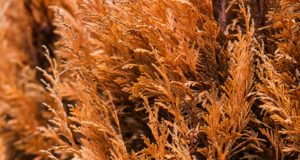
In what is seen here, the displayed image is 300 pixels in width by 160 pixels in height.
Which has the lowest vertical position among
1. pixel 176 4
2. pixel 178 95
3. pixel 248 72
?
pixel 178 95

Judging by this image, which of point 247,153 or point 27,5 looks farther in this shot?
point 27,5

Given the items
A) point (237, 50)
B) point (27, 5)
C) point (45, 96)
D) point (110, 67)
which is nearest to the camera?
point (237, 50)

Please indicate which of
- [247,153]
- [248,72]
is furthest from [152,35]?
[247,153]

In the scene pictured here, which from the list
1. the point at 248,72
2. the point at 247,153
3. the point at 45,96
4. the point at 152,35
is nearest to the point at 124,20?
the point at 152,35

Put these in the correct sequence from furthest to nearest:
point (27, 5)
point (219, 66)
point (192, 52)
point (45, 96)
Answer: point (27, 5) → point (45, 96) → point (219, 66) → point (192, 52)

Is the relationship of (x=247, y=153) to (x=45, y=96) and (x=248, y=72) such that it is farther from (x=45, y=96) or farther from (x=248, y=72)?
(x=45, y=96)

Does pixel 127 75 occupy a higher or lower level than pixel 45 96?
→ higher
